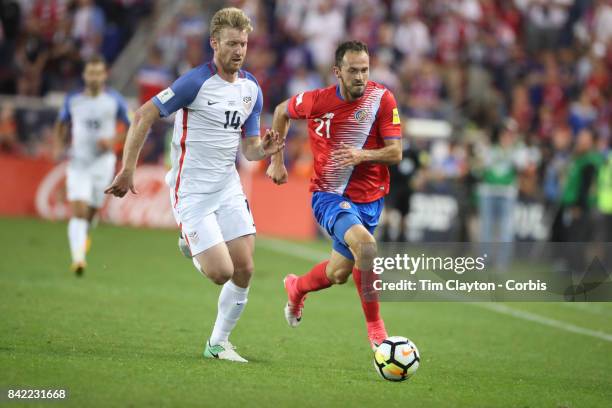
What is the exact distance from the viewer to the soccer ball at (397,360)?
7293mm

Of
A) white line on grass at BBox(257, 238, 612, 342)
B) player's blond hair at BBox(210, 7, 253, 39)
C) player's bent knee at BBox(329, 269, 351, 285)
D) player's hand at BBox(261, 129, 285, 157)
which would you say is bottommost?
white line on grass at BBox(257, 238, 612, 342)

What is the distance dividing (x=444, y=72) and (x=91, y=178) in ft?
44.8

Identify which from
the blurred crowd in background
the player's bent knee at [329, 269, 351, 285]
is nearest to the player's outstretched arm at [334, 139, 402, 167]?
the player's bent knee at [329, 269, 351, 285]

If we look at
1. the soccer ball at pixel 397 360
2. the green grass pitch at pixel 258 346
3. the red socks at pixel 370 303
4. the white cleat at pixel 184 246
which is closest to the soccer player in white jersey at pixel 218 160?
the white cleat at pixel 184 246

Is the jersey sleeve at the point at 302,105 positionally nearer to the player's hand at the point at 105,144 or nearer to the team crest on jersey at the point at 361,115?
the team crest on jersey at the point at 361,115

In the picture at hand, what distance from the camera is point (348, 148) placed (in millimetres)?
7926

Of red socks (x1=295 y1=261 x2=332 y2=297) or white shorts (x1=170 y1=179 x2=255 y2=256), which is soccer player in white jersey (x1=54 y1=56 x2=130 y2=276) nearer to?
red socks (x1=295 y1=261 x2=332 y2=297)

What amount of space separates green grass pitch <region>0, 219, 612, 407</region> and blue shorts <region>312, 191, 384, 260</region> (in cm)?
104

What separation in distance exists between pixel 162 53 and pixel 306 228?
5059mm

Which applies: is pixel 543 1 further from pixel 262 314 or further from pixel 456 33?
pixel 262 314

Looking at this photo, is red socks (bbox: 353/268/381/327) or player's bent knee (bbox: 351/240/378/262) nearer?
player's bent knee (bbox: 351/240/378/262)

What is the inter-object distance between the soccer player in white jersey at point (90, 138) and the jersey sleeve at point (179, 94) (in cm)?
542

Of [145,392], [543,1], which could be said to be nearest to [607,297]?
[145,392]

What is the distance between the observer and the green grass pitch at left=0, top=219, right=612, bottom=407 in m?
6.60
